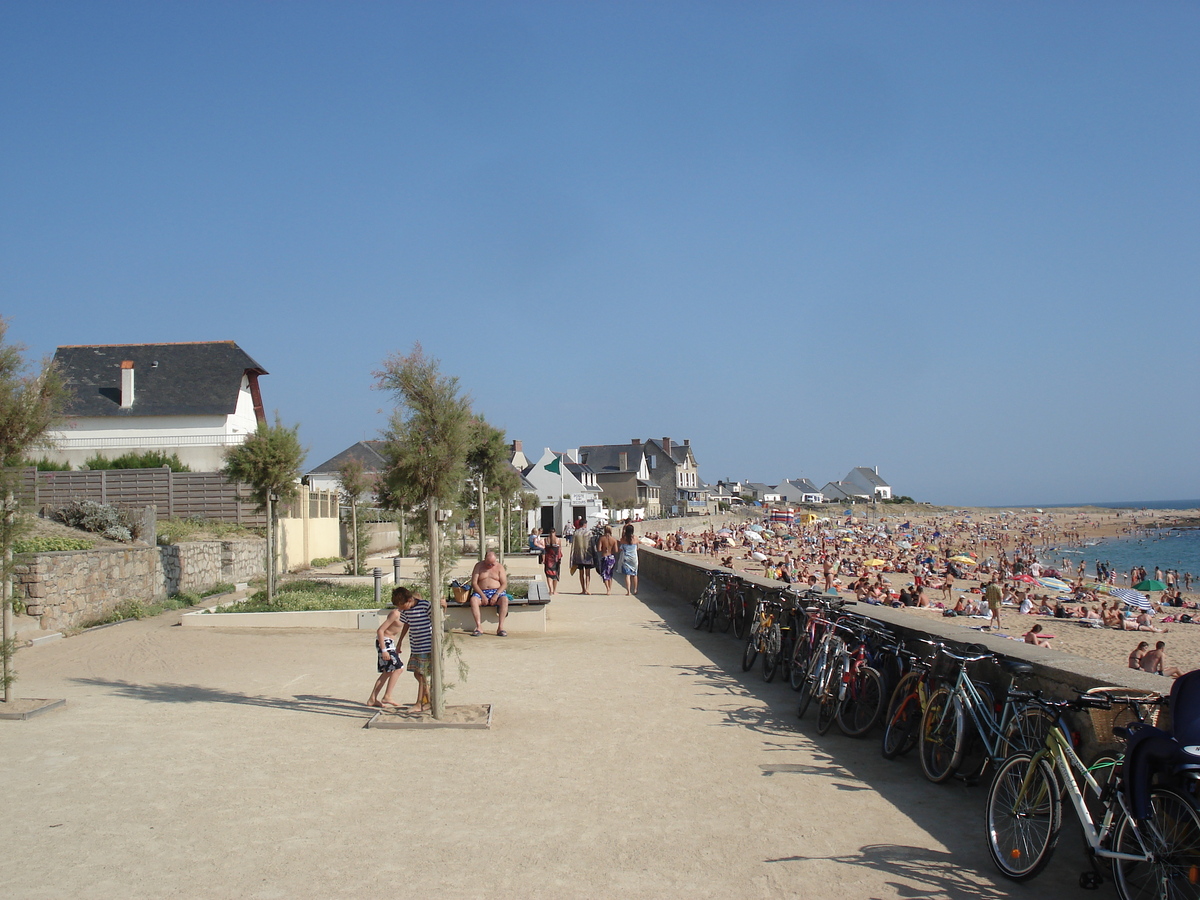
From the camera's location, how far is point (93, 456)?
2909cm

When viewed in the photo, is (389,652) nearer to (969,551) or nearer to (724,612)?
(724,612)

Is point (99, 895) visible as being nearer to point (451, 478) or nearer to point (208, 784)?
point (208, 784)

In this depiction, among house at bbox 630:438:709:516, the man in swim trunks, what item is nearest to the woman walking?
the man in swim trunks

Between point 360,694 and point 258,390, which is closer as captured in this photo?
point 360,694

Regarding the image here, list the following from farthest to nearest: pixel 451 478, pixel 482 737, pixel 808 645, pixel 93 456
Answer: pixel 93 456
pixel 808 645
pixel 451 478
pixel 482 737

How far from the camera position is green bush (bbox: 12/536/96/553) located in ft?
45.1

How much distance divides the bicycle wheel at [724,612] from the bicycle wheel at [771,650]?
3.30 m

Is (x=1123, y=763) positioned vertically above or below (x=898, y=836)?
above

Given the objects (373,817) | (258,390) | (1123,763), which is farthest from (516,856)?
(258,390)

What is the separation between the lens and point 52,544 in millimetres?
14211

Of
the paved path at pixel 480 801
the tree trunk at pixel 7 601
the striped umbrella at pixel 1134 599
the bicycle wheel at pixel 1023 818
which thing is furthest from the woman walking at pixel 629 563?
the striped umbrella at pixel 1134 599

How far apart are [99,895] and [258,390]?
1317 inches

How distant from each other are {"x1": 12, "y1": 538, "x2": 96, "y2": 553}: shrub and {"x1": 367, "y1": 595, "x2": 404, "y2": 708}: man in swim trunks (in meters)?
8.56

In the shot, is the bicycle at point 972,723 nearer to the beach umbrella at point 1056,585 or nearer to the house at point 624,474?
the beach umbrella at point 1056,585
